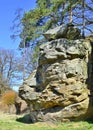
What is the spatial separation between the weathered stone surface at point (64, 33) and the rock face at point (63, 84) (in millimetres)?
629

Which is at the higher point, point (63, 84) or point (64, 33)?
point (64, 33)

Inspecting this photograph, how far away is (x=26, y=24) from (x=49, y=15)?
10.2 ft

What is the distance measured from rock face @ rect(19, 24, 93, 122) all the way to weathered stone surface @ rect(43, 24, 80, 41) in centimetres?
63

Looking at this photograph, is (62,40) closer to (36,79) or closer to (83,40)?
(83,40)

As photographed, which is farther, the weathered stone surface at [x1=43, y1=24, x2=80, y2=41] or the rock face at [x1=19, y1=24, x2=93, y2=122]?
the weathered stone surface at [x1=43, y1=24, x2=80, y2=41]

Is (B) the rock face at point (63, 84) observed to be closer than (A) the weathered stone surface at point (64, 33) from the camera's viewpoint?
Yes

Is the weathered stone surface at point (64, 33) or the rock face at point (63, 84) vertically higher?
the weathered stone surface at point (64, 33)

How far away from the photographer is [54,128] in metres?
15.5

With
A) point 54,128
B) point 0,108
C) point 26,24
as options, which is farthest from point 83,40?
point 0,108

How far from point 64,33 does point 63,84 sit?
3169 millimetres

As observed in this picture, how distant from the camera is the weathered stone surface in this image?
1797 cm

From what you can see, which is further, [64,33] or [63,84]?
[64,33]

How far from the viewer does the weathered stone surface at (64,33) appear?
18.0 m

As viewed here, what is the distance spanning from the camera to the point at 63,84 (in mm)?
16359
